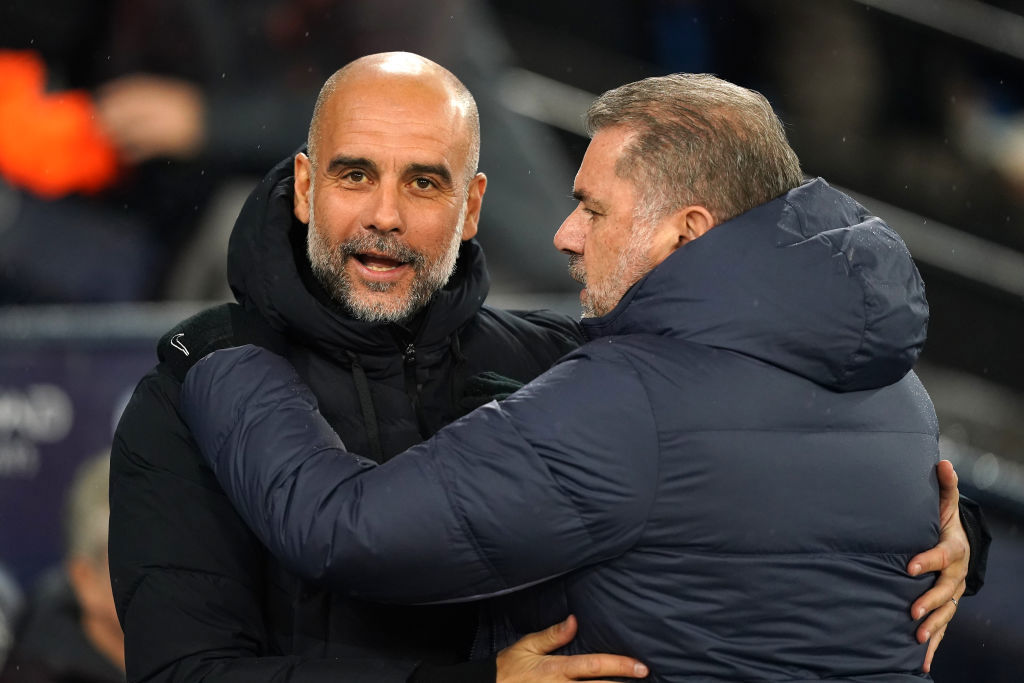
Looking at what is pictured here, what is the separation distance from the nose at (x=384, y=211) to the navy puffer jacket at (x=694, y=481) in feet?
1.38

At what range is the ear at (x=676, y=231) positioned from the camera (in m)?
1.47

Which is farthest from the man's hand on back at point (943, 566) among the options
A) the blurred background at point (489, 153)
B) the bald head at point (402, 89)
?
the blurred background at point (489, 153)

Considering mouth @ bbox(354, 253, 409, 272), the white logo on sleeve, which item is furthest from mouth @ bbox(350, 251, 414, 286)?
the white logo on sleeve

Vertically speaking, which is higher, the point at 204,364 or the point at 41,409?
the point at 204,364

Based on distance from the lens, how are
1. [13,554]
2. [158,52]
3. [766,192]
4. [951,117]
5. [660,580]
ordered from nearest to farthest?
[660,580] < [766,192] < [13,554] < [158,52] < [951,117]

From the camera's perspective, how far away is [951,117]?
4.65m

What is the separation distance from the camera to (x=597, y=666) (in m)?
1.39

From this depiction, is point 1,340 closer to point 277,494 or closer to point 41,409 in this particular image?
point 41,409

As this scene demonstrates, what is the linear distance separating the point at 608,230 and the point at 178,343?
1.93 feet

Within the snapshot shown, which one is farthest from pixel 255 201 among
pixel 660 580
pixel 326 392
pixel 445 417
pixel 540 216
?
pixel 540 216

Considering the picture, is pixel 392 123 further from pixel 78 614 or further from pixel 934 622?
pixel 78 614

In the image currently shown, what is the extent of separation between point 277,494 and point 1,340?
7.51ft

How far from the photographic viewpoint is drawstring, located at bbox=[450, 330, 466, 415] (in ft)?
5.92

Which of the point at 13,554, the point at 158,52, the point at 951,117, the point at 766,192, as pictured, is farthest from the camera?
the point at 951,117
